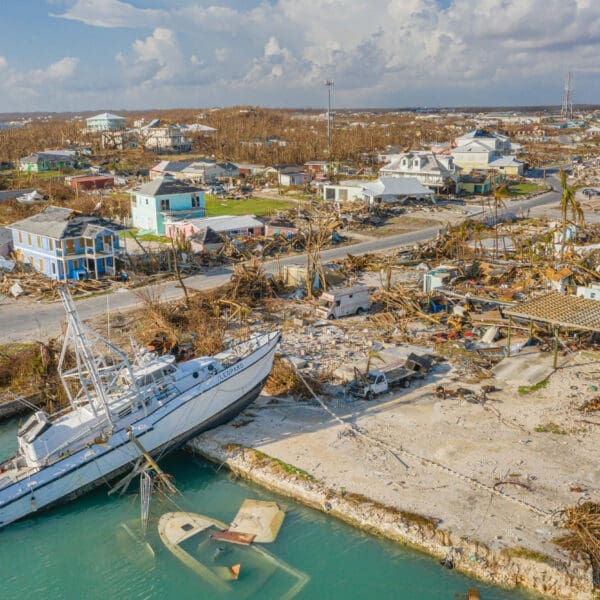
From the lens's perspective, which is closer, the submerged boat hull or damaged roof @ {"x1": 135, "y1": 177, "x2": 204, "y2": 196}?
the submerged boat hull

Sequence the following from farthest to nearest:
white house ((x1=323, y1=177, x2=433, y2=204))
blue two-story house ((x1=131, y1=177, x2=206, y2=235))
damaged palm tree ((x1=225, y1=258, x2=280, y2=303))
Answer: white house ((x1=323, y1=177, x2=433, y2=204))
blue two-story house ((x1=131, y1=177, x2=206, y2=235))
damaged palm tree ((x1=225, y1=258, x2=280, y2=303))

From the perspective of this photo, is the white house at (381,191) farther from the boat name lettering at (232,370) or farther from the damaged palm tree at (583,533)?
the damaged palm tree at (583,533)

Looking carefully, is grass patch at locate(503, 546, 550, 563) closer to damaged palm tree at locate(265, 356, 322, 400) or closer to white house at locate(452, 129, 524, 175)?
damaged palm tree at locate(265, 356, 322, 400)

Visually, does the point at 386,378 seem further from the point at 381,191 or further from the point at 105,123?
the point at 105,123

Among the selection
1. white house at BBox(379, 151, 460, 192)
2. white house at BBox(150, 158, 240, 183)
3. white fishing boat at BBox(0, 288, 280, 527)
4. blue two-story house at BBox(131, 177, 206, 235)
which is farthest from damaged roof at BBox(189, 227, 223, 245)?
white house at BBox(150, 158, 240, 183)

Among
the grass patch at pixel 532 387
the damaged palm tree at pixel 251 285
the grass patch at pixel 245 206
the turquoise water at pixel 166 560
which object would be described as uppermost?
the damaged palm tree at pixel 251 285

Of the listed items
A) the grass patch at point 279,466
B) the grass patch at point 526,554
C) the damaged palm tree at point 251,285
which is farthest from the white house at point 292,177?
the grass patch at point 526,554

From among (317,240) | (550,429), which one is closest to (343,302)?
(317,240)
